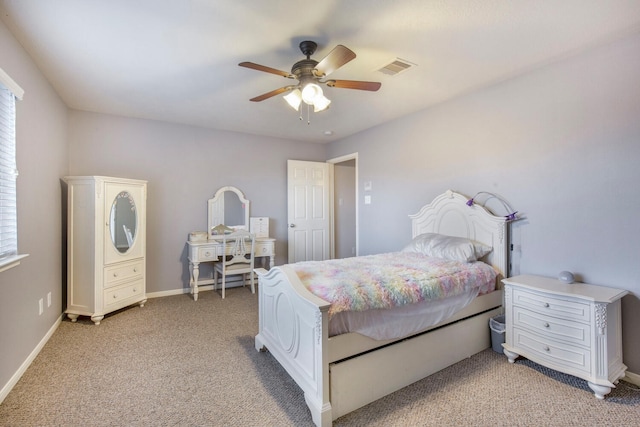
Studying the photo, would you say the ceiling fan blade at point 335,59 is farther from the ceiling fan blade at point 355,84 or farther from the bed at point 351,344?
the bed at point 351,344

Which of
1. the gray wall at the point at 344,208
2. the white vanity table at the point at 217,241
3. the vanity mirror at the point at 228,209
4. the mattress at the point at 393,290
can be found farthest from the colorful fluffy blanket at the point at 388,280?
the gray wall at the point at 344,208

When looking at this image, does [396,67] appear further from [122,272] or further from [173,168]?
[122,272]

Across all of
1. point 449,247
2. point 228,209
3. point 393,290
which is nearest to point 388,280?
point 393,290

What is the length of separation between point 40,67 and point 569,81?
174 inches

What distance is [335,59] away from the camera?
5.95ft

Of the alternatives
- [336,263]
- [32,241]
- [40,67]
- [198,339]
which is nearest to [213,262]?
[198,339]

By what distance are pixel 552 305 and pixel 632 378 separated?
2.40 ft

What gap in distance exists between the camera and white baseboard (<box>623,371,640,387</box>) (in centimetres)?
203

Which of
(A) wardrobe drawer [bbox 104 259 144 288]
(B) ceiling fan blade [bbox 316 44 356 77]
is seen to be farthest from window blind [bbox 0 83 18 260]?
(B) ceiling fan blade [bbox 316 44 356 77]

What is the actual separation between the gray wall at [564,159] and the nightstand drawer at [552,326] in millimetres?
457

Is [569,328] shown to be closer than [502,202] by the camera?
Yes

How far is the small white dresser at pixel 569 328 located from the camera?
1883mm

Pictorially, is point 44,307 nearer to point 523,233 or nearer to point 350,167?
point 523,233

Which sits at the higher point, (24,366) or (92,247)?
(92,247)
